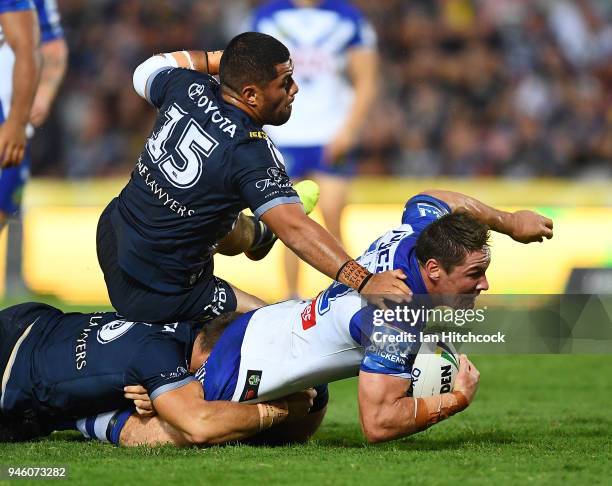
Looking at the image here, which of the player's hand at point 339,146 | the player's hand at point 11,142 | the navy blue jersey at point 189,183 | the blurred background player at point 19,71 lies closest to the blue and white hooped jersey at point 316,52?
the player's hand at point 339,146

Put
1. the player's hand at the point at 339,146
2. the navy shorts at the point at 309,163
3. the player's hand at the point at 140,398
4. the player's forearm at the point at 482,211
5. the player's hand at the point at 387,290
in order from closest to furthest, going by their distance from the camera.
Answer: the player's hand at the point at 387,290 → the player's hand at the point at 140,398 → the player's forearm at the point at 482,211 → the player's hand at the point at 339,146 → the navy shorts at the point at 309,163

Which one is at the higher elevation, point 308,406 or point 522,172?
point 522,172

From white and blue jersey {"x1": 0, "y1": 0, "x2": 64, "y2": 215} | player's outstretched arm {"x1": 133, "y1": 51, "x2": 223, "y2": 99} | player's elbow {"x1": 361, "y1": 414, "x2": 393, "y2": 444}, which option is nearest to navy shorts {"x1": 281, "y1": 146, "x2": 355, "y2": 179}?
white and blue jersey {"x1": 0, "y1": 0, "x2": 64, "y2": 215}

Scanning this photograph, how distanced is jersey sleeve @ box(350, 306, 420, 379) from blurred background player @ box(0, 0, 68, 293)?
2.91 metres

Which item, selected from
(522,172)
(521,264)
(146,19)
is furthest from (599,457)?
(146,19)

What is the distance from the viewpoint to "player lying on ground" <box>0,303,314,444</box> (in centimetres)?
510

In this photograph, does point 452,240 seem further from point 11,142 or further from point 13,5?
point 13,5

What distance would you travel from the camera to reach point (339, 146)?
9.50 m

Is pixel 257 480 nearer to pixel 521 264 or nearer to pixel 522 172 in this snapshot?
pixel 521 264

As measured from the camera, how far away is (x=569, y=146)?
15359 millimetres

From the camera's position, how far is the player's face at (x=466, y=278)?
476 cm

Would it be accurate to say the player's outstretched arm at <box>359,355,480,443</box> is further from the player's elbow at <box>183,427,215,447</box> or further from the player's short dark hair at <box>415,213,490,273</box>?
the player's elbow at <box>183,427,215,447</box>

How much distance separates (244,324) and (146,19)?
11468mm

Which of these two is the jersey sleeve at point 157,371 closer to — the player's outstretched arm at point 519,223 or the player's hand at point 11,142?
the player's outstretched arm at point 519,223
